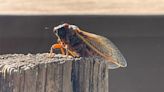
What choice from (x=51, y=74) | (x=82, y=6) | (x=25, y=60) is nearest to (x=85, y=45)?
(x=25, y=60)

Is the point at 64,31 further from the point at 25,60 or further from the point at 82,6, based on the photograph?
the point at 82,6

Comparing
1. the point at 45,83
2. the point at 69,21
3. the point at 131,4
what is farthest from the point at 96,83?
the point at 131,4

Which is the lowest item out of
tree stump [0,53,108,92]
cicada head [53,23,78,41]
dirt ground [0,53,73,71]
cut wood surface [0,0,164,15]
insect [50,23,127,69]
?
tree stump [0,53,108,92]

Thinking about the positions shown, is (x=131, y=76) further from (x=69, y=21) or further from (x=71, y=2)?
(x=71, y=2)

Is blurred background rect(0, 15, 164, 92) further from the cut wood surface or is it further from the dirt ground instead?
the dirt ground

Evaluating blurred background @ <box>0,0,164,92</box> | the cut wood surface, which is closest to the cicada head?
blurred background @ <box>0,0,164,92</box>

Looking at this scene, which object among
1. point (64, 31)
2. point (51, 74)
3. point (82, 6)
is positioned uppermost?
point (82, 6)

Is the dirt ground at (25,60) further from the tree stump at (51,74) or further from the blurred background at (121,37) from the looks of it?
the blurred background at (121,37)
